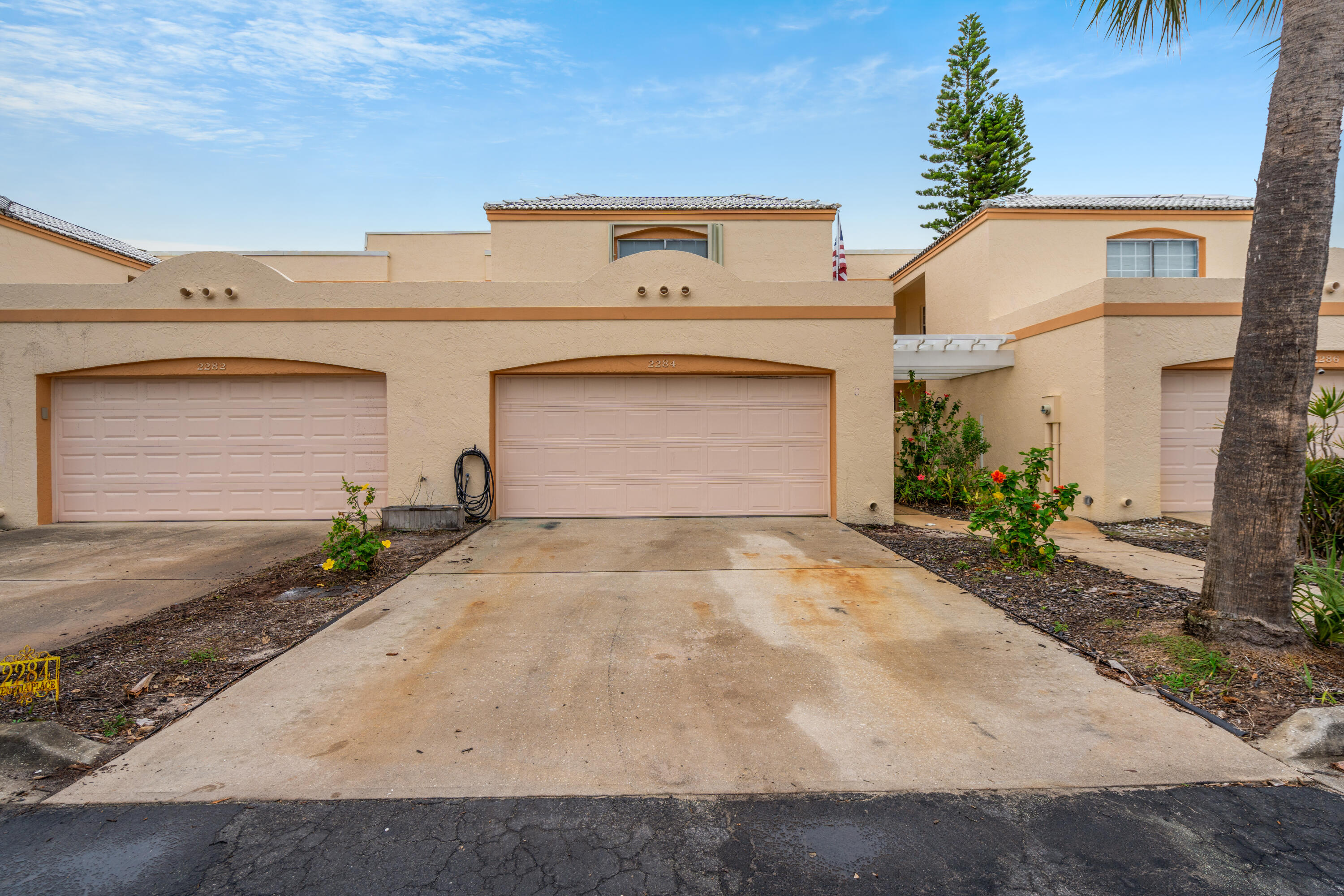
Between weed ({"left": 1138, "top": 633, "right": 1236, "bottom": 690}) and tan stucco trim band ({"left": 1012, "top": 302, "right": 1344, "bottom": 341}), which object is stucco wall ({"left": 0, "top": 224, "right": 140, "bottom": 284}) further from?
tan stucco trim band ({"left": 1012, "top": 302, "right": 1344, "bottom": 341})

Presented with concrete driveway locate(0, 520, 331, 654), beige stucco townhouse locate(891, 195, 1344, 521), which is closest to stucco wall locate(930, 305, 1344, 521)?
beige stucco townhouse locate(891, 195, 1344, 521)

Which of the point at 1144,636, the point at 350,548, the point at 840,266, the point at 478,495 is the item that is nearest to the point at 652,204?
the point at 840,266

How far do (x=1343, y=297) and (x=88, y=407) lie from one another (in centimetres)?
1976

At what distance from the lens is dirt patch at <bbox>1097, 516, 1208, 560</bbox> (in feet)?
26.7

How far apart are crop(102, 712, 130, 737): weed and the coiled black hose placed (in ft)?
19.1

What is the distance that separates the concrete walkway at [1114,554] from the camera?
259 inches

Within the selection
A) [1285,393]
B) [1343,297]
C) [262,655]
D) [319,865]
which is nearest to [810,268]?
[1343,297]

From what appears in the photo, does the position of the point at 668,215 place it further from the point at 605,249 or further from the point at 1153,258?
the point at 1153,258

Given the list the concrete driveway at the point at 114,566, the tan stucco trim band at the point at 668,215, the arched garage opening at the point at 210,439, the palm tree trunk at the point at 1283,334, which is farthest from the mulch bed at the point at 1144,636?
the tan stucco trim band at the point at 668,215

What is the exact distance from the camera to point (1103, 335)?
Answer: 9.77m

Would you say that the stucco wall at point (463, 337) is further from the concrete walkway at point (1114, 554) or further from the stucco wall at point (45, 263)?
the stucco wall at point (45, 263)

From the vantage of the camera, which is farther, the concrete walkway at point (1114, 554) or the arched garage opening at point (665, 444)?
the arched garage opening at point (665, 444)

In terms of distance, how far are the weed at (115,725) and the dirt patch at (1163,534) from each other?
1009cm

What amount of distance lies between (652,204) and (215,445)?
9.61m
